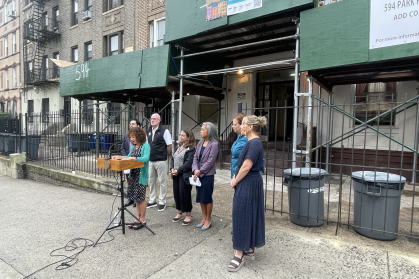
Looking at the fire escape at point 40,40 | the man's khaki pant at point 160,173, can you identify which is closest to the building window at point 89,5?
the fire escape at point 40,40

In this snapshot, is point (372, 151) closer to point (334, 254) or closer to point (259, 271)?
point (334, 254)

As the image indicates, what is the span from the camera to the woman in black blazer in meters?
4.16

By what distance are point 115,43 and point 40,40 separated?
28.6 feet

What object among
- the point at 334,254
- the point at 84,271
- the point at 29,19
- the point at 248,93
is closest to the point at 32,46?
the point at 29,19

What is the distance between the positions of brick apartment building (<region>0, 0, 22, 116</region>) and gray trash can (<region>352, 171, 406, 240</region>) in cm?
2755

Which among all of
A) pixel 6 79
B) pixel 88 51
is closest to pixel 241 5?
pixel 88 51

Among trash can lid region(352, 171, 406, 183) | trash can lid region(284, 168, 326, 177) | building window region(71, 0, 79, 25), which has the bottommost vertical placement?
trash can lid region(284, 168, 326, 177)

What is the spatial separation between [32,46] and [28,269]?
2366cm

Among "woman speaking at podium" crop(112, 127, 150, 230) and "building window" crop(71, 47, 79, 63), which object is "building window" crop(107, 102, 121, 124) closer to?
"building window" crop(71, 47, 79, 63)

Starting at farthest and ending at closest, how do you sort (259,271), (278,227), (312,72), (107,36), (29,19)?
(29,19) → (107,36) → (312,72) → (278,227) → (259,271)

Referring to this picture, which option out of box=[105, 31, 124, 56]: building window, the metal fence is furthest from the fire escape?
the metal fence

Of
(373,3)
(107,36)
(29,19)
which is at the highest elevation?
(29,19)

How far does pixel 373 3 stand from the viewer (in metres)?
5.03

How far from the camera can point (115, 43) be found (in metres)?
15.1
